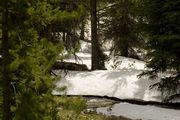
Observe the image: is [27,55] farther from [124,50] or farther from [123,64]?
[124,50]

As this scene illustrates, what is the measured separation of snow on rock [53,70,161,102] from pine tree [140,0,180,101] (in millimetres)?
683

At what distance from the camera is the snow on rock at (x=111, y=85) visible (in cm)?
1673

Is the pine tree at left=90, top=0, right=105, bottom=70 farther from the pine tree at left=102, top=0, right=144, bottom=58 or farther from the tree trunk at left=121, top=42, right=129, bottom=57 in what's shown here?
the tree trunk at left=121, top=42, right=129, bottom=57

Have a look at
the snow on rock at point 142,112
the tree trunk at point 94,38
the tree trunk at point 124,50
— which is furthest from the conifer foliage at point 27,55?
the tree trunk at point 124,50

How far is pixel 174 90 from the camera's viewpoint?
15.9 meters

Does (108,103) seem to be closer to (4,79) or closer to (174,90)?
(174,90)

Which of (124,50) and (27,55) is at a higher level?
(27,55)

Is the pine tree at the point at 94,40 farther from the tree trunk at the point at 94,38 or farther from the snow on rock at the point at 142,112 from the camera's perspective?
the snow on rock at the point at 142,112

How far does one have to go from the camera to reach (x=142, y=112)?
587 inches

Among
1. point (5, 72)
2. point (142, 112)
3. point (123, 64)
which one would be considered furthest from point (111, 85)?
point (5, 72)

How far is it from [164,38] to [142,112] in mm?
2808

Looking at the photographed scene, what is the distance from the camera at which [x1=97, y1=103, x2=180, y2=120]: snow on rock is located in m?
14.2

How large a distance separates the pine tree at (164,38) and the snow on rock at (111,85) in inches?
26.9

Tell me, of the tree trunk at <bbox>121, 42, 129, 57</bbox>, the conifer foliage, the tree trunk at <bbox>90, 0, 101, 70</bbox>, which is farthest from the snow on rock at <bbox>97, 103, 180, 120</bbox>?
the tree trunk at <bbox>121, 42, 129, 57</bbox>
